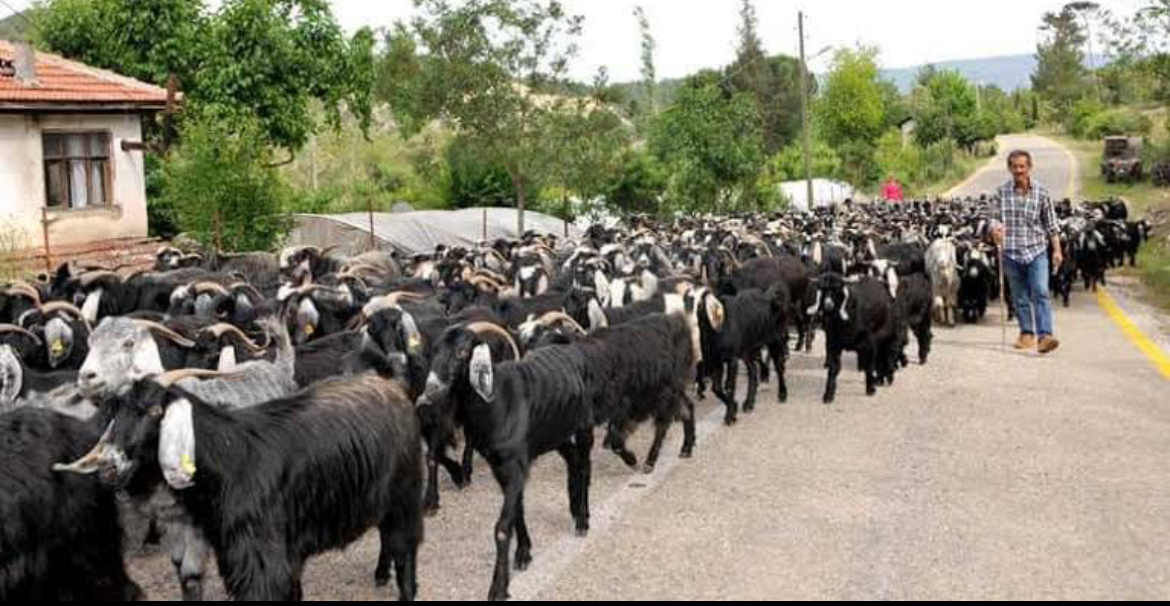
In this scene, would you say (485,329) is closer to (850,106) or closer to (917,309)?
(917,309)

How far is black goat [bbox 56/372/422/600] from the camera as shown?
4.86 m

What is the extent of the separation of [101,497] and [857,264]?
9166 mm

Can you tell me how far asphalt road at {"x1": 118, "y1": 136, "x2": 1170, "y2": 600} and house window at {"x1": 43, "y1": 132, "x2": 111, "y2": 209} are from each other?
15326 mm

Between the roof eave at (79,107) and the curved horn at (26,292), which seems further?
the roof eave at (79,107)

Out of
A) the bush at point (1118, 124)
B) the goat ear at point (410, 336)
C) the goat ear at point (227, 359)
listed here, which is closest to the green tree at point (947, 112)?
the bush at point (1118, 124)

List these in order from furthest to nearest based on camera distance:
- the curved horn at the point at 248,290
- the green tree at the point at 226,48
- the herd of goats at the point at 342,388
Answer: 1. the green tree at the point at 226,48
2. the curved horn at the point at 248,290
3. the herd of goats at the point at 342,388

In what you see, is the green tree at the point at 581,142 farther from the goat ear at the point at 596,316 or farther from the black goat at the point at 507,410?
the black goat at the point at 507,410

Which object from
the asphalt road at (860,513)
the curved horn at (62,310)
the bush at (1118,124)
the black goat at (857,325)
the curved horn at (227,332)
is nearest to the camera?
the asphalt road at (860,513)

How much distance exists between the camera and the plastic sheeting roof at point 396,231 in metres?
22.8

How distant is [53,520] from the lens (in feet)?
17.3

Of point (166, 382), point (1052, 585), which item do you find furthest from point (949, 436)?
point (166, 382)

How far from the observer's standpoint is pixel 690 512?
7.52m

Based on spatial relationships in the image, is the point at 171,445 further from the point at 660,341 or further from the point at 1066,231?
the point at 1066,231

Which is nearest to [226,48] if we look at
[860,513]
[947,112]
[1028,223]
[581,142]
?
[581,142]
